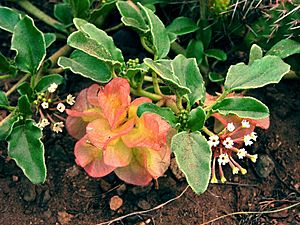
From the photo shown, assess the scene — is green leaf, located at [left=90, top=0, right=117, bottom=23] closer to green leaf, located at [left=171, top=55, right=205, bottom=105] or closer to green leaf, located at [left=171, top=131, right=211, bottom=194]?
green leaf, located at [left=171, top=55, right=205, bottom=105]

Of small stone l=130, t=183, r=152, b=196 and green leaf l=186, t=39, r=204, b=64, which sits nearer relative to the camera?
small stone l=130, t=183, r=152, b=196

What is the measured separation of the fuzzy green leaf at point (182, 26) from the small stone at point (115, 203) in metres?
0.57

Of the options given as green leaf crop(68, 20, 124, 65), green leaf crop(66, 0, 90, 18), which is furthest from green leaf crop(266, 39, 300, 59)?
green leaf crop(66, 0, 90, 18)

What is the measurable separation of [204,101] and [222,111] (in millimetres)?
80

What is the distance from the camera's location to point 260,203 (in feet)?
5.89

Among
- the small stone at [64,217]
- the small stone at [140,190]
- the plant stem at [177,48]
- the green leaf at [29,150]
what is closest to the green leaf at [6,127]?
the green leaf at [29,150]

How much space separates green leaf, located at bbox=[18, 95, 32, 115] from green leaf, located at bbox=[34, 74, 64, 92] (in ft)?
0.34

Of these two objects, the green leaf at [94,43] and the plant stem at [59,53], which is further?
the plant stem at [59,53]

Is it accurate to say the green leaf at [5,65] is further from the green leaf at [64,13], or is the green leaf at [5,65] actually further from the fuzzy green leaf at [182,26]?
the fuzzy green leaf at [182,26]

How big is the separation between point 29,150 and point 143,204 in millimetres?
379

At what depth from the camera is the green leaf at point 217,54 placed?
1920 millimetres

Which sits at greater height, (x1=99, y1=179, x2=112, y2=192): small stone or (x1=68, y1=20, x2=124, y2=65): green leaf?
(x1=68, y1=20, x2=124, y2=65): green leaf

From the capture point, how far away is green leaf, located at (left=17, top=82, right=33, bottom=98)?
5.63ft

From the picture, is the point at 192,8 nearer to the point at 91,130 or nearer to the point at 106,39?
the point at 106,39
